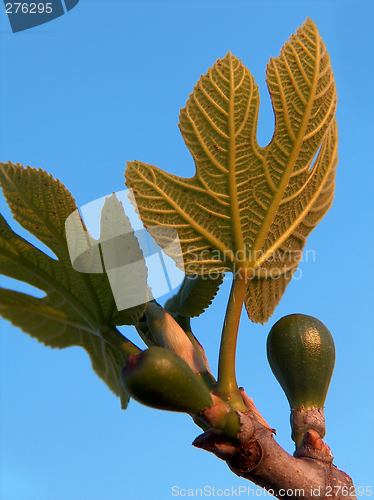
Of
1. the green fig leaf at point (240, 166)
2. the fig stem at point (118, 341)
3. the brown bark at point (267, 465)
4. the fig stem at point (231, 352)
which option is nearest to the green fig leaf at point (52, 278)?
the fig stem at point (118, 341)

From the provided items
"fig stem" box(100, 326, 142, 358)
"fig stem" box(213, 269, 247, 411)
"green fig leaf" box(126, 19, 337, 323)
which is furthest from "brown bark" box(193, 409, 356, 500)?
"green fig leaf" box(126, 19, 337, 323)

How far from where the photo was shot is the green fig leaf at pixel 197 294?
185 cm

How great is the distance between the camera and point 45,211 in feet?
5.67

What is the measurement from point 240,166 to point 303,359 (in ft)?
2.54

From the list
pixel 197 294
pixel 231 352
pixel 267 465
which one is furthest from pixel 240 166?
pixel 267 465

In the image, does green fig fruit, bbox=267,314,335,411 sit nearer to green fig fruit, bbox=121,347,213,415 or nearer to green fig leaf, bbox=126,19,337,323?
green fig leaf, bbox=126,19,337,323

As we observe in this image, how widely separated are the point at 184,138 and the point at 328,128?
61 cm

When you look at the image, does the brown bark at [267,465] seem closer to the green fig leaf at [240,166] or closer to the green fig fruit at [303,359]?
the green fig fruit at [303,359]

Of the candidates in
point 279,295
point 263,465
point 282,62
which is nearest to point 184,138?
point 282,62

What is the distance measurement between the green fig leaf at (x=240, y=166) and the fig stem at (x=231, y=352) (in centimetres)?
11

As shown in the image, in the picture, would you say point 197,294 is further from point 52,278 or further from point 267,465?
point 267,465

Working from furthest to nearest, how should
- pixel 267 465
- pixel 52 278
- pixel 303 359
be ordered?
pixel 52 278 < pixel 303 359 < pixel 267 465

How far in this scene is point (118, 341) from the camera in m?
1.78

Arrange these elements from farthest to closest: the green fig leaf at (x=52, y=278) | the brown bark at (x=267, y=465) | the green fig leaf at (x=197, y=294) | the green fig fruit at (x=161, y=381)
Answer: the green fig leaf at (x=197, y=294), the green fig leaf at (x=52, y=278), the brown bark at (x=267, y=465), the green fig fruit at (x=161, y=381)
